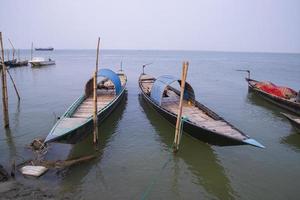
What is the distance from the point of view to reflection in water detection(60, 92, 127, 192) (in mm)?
10172

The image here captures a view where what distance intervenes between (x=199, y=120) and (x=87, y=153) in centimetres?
629

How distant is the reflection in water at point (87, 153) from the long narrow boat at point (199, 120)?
3375 millimetres

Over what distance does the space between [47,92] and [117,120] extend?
13.2m

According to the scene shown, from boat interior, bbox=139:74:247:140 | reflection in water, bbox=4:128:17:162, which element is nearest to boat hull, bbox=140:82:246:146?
boat interior, bbox=139:74:247:140

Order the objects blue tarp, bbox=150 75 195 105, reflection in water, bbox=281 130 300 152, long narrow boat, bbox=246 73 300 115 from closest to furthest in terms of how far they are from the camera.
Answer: reflection in water, bbox=281 130 300 152 → blue tarp, bbox=150 75 195 105 → long narrow boat, bbox=246 73 300 115

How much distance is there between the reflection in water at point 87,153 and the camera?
10172 mm

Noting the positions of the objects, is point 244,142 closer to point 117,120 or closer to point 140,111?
point 117,120

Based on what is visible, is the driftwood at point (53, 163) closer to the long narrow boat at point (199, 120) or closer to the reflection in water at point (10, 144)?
the reflection in water at point (10, 144)

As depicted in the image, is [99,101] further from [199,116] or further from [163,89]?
[199,116]

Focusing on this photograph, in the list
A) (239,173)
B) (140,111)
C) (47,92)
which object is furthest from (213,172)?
(47,92)

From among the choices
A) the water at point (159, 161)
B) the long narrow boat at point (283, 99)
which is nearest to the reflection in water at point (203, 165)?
the water at point (159, 161)

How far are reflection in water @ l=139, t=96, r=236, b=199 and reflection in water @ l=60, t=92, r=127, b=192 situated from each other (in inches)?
122

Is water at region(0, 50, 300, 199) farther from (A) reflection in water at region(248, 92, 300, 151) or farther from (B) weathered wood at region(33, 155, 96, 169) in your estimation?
(B) weathered wood at region(33, 155, 96, 169)

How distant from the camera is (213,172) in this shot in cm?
1145
